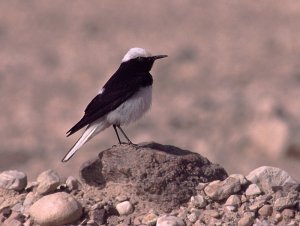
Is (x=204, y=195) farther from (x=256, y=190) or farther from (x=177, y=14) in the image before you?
(x=177, y=14)

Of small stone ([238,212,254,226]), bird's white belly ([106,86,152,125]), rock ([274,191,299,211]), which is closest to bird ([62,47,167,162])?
bird's white belly ([106,86,152,125])

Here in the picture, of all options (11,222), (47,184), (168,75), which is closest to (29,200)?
(47,184)

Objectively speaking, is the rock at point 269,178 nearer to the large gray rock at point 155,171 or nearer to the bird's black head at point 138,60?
the large gray rock at point 155,171

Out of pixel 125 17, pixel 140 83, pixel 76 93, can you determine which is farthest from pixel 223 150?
pixel 125 17

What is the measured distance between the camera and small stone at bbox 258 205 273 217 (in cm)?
703

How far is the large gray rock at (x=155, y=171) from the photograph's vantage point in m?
7.20

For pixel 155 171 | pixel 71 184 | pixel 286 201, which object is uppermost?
pixel 71 184

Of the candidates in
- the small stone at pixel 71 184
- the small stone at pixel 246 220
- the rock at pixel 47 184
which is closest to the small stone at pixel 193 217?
the small stone at pixel 246 220

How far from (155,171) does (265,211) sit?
95 centimetres

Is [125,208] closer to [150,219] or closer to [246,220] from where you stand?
[150,219]

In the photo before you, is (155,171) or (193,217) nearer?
(193,217)

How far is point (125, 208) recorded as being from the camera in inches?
282

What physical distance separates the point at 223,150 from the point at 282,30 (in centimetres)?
899

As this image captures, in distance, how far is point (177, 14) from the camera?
27734 mm
